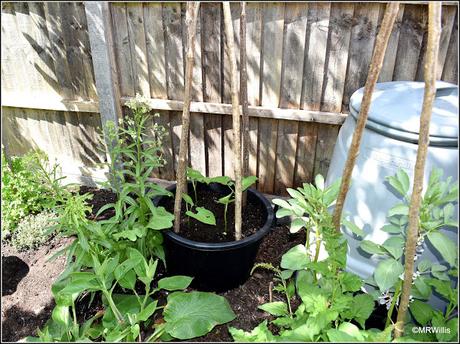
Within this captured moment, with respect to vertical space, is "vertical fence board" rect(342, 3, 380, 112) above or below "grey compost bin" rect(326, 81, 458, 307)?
above

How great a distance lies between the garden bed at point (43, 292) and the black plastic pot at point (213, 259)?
12cm

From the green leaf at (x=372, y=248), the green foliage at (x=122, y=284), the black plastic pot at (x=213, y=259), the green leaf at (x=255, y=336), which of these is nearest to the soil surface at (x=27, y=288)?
the green foliage at (x=122, y=284)

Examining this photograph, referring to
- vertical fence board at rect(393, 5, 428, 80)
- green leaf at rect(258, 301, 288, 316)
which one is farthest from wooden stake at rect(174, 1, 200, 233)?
vertical fence board at rect(393, 5, 428, 80)

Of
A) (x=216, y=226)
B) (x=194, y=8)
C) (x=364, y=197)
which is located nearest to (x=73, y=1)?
(x=194, y=8)

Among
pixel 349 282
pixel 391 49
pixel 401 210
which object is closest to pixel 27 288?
pixel 349 282

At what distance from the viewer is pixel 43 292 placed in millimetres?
2381

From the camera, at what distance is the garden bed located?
Result: 2.20 meters

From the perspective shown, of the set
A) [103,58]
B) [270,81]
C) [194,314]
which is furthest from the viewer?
[103,58]

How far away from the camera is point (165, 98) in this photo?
292 centimetres

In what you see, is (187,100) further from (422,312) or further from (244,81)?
(422,312)

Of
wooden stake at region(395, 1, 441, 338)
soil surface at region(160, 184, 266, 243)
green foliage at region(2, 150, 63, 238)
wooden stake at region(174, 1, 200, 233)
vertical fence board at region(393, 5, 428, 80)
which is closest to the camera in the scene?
wooden stake at region(395, 1, 441, 338)

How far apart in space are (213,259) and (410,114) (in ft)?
4.15

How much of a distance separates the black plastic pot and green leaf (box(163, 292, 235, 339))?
0.47ft

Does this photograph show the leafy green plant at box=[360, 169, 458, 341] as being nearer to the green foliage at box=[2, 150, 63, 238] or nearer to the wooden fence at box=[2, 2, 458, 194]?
the wooden fence at box=[2, 2, 458, 194]
